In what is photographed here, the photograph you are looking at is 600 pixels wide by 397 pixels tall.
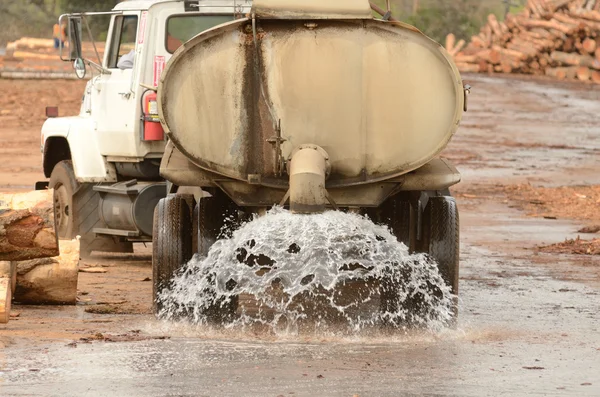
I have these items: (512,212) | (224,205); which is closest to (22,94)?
(512,212)

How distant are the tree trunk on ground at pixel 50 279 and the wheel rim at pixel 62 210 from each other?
3243 millimetres

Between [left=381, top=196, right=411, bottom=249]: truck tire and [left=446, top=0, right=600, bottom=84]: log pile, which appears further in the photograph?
[left=446, top=0, right=600, bottom=84]: log pile

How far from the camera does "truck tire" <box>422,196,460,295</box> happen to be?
9719 millimetres

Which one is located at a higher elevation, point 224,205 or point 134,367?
point 224,205

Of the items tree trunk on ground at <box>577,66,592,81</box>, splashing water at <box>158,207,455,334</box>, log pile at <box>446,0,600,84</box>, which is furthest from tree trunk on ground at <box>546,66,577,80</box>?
splashing water at <box>158,207,455,334</box>

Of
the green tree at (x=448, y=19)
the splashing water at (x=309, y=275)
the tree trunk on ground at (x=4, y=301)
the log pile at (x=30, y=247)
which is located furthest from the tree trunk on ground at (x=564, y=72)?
the tree trunk on ground at (x=4, y=301)

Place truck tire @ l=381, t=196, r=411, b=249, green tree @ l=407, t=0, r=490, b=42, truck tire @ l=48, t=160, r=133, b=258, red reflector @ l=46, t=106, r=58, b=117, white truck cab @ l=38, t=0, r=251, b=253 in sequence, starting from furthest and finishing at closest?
1. green tree @ l=407, t=0, r=490, b=42
2. red reflector @ l=46, t=106, r=58, b=117
3. truck tire @ l=48, t=160, r=133, b=258
4. white truck cab @ l=38, t=0, r=251, b=253
5. truck tire @ l=381, t=196, r=411, b=249

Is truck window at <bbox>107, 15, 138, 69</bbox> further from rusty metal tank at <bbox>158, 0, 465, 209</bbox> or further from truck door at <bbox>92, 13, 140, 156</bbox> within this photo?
rusty metal tank at <bbox>158, 0, 465, 209</bbox>

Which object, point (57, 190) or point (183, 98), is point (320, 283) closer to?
point (183, 98)

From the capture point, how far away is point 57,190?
46.5ft

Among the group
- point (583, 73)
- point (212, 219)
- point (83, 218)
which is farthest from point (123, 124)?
point (583, 73)

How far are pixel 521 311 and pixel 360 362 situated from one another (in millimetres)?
2640

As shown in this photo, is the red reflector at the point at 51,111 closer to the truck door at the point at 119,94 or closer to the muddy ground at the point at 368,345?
the truck door at the point at 119,94

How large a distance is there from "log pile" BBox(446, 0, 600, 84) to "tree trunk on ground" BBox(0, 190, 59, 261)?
102 feet
